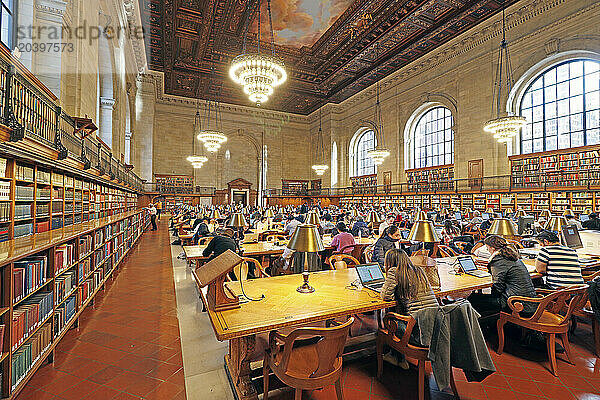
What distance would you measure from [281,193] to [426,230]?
22068 millimetres

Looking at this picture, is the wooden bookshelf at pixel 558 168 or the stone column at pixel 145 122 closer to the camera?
the wooden bookshelf at pixel 558 168

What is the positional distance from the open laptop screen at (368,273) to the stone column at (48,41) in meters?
5.74

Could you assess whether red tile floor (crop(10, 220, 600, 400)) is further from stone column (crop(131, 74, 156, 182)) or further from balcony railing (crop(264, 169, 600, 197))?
stone column (crop(131, 74, 156, 182))

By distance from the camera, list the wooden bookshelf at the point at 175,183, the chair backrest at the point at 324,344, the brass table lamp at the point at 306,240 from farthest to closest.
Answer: the wooden bookshelf at the point at 175,183 < the brass table lamp at the point at 306,240 < the chair backrest at the point at 324,344

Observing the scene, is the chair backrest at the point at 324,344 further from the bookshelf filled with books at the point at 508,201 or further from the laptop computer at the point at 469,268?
the bookshelf filled with books at the point at 508,201

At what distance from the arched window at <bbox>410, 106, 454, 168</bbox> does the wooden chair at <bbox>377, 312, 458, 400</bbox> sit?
50.0 ft

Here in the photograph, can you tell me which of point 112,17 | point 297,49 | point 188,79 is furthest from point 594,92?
point 188,79

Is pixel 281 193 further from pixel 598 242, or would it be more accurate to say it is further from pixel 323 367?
pixel 323 367

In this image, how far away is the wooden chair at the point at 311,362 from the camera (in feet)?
5.88

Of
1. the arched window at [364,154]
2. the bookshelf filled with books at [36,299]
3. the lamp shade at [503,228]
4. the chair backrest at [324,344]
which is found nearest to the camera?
the chair backrest at [324,344]

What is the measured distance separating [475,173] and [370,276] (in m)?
13.2

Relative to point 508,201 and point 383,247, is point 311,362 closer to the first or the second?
point 383,247

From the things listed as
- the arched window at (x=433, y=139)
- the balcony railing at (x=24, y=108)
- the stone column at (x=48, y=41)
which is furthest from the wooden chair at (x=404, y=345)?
the arched window at (x=433, y=139)

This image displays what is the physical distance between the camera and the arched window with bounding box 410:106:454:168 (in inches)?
629
